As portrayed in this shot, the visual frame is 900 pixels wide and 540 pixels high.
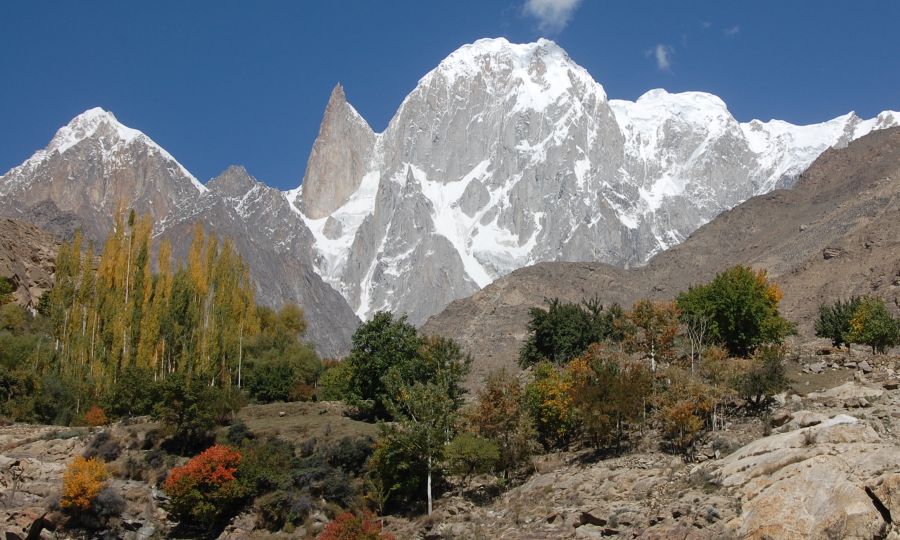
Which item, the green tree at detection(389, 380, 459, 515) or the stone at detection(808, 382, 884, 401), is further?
the green tree at detection(389, 380, 459, 515)

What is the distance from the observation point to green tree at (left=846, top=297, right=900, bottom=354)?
47.4m

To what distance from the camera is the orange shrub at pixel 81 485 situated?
40.0 meters

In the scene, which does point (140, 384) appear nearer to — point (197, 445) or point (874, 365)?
point (197, 445)

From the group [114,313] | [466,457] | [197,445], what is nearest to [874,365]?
[466,457]

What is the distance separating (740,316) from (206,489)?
94.3 feet

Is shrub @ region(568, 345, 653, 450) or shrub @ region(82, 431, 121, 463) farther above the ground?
shrub @ region(82, 431, 121, 463)

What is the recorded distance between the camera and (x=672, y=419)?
34.9 metres

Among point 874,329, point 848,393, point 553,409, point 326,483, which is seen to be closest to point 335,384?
point 326,483

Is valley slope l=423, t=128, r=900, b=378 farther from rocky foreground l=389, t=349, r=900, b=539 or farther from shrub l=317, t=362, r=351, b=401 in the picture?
rocky foreground l=389, t=349, r=900, b=539

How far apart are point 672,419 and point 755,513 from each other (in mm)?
8468

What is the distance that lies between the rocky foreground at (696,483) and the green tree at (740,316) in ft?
11.7

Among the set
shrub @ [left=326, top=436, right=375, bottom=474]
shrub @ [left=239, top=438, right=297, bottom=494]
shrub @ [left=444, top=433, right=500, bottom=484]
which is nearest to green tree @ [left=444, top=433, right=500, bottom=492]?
shrub @ [left=444, top=433, right=500, bottom=484]

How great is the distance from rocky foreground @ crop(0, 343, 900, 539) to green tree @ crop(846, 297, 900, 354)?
51.5 inches

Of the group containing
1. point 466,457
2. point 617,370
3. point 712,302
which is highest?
point 712,302
